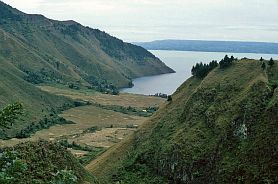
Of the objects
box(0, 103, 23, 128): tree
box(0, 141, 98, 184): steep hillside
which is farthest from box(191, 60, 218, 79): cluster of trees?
box(0, 103, 23, 128): tree

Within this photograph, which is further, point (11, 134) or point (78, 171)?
point (11, 134)

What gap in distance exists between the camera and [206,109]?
80188mm

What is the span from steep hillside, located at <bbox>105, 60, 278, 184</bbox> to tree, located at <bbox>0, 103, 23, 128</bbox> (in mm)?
49052

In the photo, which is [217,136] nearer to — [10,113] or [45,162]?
[45,162]

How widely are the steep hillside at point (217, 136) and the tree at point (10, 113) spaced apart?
4905cm

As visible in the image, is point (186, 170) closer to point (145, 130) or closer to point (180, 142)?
point (180, 142)

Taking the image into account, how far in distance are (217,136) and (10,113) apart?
58828mm

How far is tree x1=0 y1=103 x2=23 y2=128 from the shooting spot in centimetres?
1612

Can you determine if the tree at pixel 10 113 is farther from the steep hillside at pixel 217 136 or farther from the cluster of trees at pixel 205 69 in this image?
the cluster of trees at pixel 205 69

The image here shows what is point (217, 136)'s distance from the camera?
237 ft

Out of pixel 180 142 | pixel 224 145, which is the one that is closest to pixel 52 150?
pixel 180 142

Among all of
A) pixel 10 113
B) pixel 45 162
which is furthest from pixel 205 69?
pixel 10 113

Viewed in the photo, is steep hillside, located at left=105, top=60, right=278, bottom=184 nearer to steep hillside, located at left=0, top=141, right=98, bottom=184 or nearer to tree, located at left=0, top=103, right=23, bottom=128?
steep hillside, located at left=0, top=141, right=98, bottom=184

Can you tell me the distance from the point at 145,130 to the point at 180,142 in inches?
638
